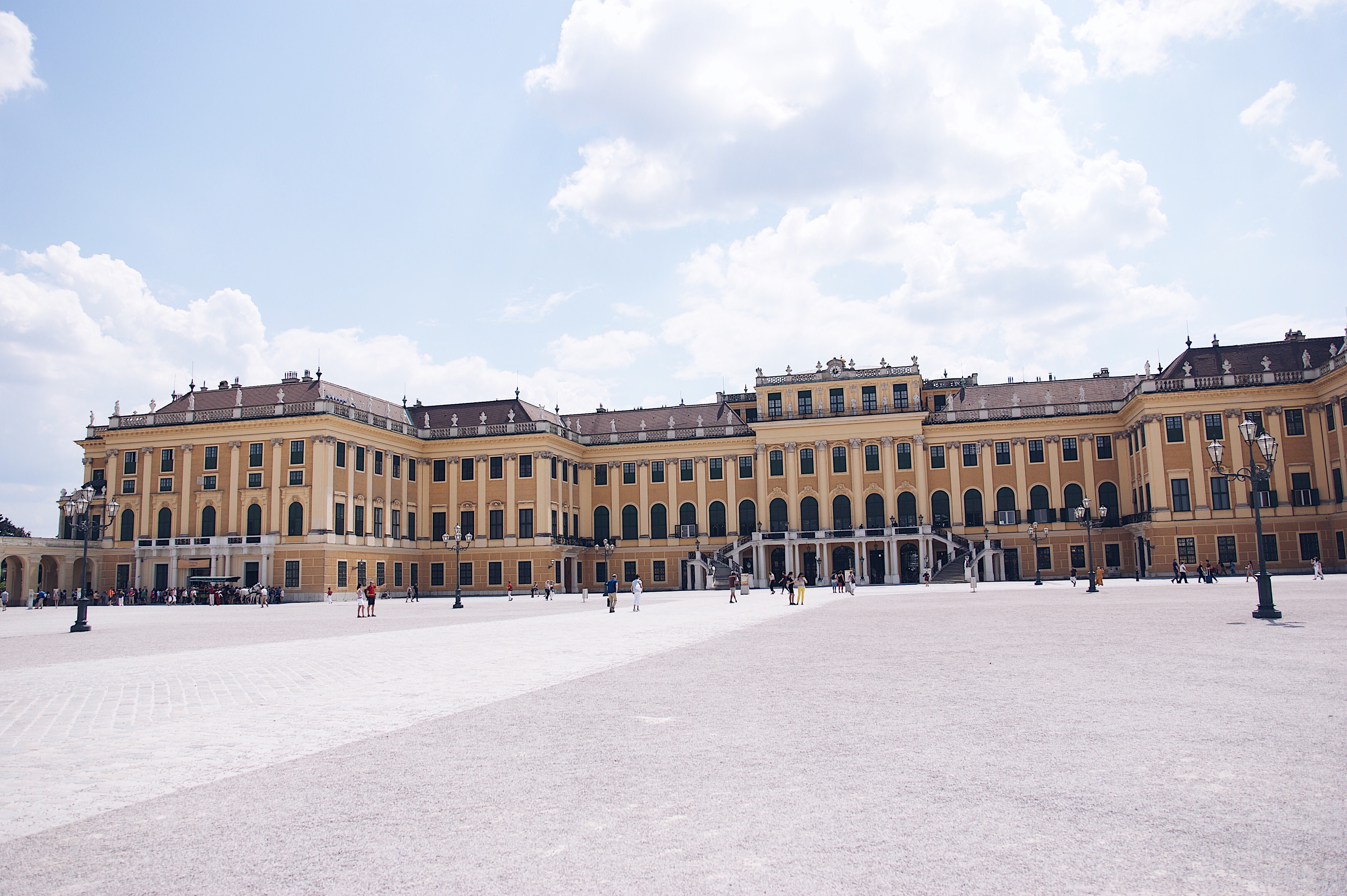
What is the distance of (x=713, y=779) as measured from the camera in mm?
6672

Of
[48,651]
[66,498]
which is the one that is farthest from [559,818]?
[66,498]

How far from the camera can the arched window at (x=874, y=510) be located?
70.2m

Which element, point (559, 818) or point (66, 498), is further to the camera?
point (66, 498)

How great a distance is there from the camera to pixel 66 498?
70688 millimetres

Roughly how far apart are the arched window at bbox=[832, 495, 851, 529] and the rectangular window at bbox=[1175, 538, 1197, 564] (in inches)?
846

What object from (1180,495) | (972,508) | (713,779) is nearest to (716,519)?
(972,508)

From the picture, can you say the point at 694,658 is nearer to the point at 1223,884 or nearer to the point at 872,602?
the point at 1223,884

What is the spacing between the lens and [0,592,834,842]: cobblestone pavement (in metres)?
7.21

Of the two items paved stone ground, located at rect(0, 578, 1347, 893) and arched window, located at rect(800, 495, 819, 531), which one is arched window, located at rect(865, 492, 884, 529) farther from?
paved stone ground, located at rect(0, 578, 1347, 893)

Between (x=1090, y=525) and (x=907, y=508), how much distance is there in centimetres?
2140

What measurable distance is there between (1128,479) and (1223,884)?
69268 millimetres

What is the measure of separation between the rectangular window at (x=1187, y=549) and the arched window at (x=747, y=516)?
1132 inches

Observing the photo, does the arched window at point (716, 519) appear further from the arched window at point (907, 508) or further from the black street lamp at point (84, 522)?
the black street lamp at point (84, 522)

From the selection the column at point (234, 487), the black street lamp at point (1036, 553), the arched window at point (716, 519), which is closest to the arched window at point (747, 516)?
the arched window at point (716, 519)
